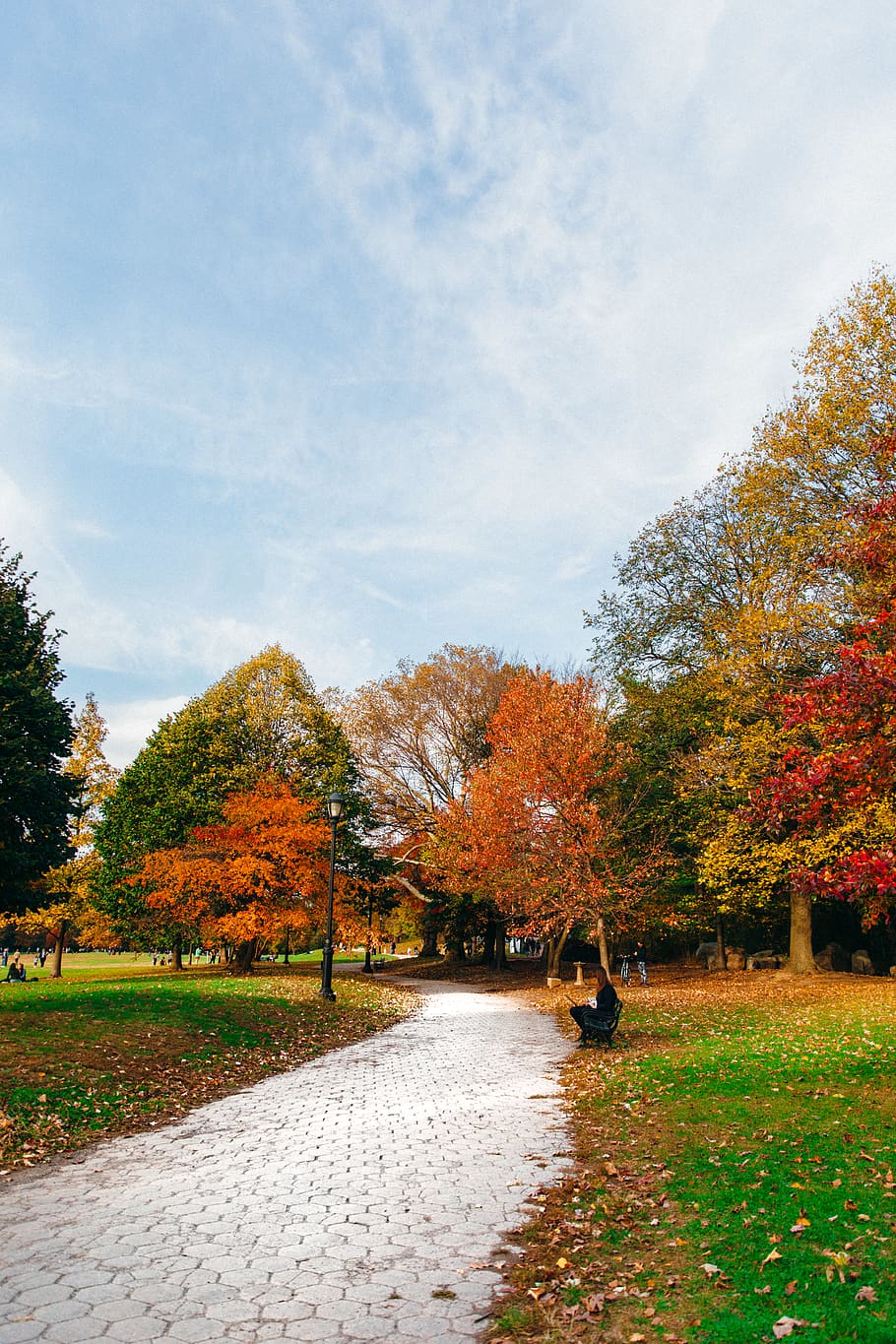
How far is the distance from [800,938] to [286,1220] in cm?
2438

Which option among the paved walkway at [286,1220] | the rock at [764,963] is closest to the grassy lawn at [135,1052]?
the paved walkway at [286,1220]

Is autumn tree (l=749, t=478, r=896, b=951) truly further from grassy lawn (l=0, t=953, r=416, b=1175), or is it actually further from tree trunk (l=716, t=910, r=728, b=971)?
tree trunk (l=716, t=910, r=728, b=971)

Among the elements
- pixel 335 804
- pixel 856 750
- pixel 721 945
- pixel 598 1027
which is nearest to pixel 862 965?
pixel 721 945

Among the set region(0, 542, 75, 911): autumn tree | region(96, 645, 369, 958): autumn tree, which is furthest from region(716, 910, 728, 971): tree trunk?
region(0, 542, 75, 911): autumn tree

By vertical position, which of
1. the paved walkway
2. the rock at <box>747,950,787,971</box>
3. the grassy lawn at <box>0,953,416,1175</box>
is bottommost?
the rock at <box>747,950,787,971</box>

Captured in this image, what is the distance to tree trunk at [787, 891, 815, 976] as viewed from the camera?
25781 mm

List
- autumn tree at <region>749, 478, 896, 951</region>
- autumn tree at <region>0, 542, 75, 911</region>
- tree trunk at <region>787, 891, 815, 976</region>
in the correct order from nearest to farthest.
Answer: autumn tree at <region>749, 478, 896, 951</region>
autumn tree at <region>0, 542, 75, 911</region>
tree trunk at <region>787, 891, 815, 976</region>

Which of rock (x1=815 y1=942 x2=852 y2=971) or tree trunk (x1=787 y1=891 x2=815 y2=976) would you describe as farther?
rock (x1=815 y1=942 x2=852 y2=971)

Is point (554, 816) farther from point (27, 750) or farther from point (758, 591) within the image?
point (27, 750)

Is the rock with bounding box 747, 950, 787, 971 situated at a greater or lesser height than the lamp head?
lesser

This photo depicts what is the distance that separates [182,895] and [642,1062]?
24089 mm

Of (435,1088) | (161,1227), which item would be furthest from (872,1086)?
(161,1227)

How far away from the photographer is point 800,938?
26.1m

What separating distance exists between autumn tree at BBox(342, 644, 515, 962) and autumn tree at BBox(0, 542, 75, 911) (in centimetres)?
2101
